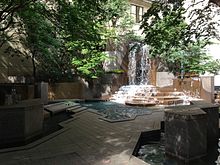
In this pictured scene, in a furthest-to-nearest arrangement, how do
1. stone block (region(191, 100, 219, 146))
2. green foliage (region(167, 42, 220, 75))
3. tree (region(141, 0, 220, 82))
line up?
green foliage (region(167, 42, 220, 75)) < tree (region(141, 0, 220, 82)) < stone block (region(191, 100, 219, 146))

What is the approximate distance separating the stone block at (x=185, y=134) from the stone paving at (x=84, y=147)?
0.82m

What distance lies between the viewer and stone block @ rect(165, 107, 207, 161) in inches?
166

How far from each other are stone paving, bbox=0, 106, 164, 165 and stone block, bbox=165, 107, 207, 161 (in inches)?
32.3

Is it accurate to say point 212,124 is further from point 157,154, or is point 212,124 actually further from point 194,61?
point 194,61

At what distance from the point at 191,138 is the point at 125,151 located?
1.25 metres

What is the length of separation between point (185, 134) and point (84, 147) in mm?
2013

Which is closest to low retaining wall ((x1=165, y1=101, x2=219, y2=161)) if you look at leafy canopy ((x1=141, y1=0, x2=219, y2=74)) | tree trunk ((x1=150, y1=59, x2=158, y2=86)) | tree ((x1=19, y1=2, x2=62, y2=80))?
leafy canopy ((x1=141, y1=0, x2=219, y2=74))

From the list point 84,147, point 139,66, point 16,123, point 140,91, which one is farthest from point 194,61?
point 16,123

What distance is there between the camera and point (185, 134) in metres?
4.22

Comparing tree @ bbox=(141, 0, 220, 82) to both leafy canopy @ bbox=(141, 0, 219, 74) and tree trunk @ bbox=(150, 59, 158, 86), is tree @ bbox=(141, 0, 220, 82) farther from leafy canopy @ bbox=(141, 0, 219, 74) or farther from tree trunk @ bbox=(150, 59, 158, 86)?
tree trunk @ bbox=(150, 59, 158, 86)

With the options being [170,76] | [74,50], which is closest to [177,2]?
[74,50]

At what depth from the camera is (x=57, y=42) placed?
1163 cm

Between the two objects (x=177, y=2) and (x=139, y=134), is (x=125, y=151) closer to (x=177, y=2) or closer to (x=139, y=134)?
(x=139, y=134)

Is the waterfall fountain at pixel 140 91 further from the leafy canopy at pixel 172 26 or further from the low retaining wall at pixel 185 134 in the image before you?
the low retaining wall at pixel 185 134
